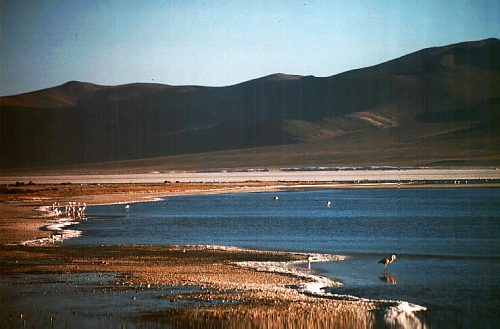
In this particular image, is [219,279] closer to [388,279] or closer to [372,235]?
[388,279]

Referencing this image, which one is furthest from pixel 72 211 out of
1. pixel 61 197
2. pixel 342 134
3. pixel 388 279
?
pixel 342 134

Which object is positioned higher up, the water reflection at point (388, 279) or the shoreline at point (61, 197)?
the shoreline at point (61, 197)

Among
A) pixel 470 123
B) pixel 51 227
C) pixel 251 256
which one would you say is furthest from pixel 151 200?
pixel 470 123

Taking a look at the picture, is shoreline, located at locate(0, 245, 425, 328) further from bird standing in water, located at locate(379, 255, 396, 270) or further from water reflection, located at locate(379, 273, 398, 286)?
bird standing in water, located at locate(379, 255, 396, 270)

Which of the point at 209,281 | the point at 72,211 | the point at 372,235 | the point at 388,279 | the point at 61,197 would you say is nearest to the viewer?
the point at 209,281

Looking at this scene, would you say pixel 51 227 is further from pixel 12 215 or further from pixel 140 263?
pixel 140 263

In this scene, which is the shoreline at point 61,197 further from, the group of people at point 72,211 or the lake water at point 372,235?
the lake water at point 372,235

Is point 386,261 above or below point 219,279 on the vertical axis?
above

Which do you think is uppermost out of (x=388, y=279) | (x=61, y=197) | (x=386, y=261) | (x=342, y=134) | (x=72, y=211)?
(x=342, y=134)

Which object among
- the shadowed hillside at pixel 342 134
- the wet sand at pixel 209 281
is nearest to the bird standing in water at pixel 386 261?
the wet sand at pixel 209 281

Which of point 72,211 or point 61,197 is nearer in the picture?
point 72,211
